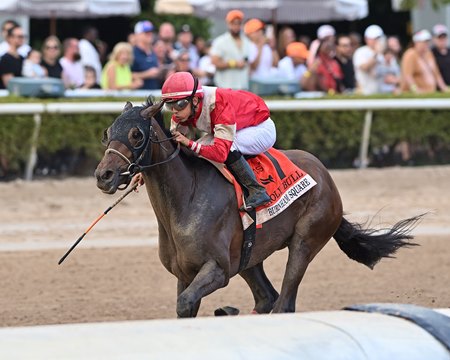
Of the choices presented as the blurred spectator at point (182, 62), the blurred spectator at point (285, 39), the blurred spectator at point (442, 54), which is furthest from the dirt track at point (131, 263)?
the blurred spectator at point (285, 39)

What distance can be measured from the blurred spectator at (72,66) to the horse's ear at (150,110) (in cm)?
797

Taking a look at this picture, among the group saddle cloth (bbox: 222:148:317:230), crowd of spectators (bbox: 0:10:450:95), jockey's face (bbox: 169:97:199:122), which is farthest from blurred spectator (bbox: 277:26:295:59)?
jockey's face (bbox: 169:97:199:122)

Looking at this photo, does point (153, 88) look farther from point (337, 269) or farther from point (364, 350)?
point (364, 350)

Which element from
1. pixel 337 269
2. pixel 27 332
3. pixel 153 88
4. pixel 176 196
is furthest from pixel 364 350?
pixel 153 88

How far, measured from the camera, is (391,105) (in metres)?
14.2

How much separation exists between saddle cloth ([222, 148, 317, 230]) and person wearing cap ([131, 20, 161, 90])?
7490mm

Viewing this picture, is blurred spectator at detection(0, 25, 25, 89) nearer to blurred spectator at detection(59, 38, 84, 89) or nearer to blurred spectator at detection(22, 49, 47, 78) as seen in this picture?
blurred spectator at detection(22, 49, 47, 78)

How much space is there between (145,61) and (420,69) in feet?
12.1

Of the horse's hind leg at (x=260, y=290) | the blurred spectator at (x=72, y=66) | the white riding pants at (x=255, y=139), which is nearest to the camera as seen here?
the white riding pants at (x=255, y=139)

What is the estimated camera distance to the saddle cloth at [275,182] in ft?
21.0

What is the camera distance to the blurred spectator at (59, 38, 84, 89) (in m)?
14.0

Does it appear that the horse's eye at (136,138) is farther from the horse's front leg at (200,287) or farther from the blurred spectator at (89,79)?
the blurred spectator at (89,79)

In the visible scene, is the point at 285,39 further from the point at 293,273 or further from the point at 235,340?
the point at 235,340

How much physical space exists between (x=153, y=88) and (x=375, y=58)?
2.82 meters
